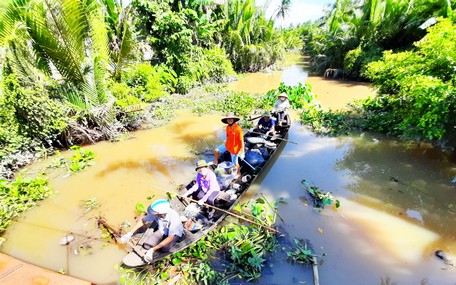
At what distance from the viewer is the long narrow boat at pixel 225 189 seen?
3.99m

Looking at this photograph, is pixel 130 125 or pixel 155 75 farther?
pixel 155 75

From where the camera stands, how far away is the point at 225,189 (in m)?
5.55

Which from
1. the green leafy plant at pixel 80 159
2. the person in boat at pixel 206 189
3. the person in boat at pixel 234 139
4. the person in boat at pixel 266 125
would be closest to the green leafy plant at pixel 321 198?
the person in boat at pixel 234 139

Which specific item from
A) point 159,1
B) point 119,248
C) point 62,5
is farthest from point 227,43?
point 119,248

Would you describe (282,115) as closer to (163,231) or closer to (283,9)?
(163,231)

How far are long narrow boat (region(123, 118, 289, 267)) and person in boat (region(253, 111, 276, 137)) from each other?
0.83 ft

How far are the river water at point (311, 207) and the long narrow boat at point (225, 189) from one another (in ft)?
1.64

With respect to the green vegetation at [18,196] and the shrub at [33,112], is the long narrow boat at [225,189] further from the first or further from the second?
the shrub at [33,112]

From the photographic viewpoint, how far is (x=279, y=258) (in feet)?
14.7

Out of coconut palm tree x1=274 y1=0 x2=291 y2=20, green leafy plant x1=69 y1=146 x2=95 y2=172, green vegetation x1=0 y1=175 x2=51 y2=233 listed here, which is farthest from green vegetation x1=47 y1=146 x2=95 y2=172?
coconut palm tree x1=274 y1=0 x2=291 y2=20

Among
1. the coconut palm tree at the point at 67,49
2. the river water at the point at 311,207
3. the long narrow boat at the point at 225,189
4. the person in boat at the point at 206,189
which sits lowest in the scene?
the river water at the point at 311,207

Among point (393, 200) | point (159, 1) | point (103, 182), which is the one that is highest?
point (159, 1)

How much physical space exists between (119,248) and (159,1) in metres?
12.3

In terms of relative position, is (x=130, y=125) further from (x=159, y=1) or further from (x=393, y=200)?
(x=393, y=200)
